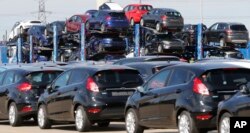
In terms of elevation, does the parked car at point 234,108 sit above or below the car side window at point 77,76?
below

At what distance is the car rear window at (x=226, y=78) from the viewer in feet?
44.9

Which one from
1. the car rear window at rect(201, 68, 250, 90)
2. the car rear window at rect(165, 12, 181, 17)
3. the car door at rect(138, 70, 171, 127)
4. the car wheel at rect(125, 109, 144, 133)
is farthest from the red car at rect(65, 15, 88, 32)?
the car rear window at rect(201, 68, 250, 90)

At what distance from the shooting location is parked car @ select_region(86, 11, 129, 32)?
145 ft

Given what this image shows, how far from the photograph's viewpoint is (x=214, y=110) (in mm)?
13547

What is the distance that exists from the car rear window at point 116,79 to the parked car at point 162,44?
24.7 m

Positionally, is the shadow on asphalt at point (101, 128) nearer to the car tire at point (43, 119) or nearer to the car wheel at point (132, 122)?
the car tire at point (43, 119)

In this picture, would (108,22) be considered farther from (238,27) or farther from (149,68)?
(149,68)

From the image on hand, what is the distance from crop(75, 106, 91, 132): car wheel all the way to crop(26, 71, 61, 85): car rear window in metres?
3.09

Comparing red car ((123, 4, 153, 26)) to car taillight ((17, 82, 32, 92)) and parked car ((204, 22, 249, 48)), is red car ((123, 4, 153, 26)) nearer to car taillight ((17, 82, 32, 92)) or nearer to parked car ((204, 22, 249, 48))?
parked car ((204, 22, 249, 48))

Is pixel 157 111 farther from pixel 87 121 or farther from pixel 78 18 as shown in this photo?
pixel 78 18

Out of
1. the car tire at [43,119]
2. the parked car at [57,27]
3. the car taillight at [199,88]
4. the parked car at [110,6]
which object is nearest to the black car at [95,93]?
the car tire at [43,119]

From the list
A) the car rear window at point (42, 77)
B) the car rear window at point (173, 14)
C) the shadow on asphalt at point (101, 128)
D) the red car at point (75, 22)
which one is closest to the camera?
the shadow on asphalt at point (101, 128)

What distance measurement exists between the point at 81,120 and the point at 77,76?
1.23 m

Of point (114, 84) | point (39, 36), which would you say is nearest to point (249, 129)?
point (114, 84)
